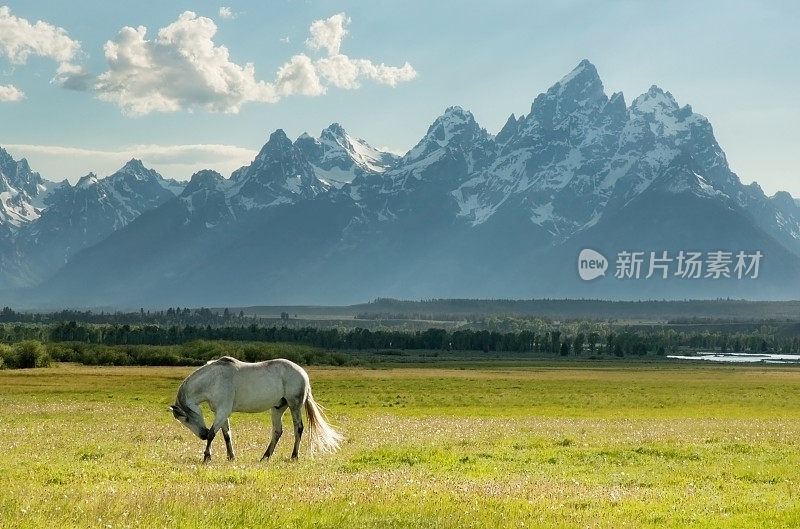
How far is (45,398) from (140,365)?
76.3 metres

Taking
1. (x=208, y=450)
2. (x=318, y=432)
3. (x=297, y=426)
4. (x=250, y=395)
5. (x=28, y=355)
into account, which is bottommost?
(x=28, y=355)

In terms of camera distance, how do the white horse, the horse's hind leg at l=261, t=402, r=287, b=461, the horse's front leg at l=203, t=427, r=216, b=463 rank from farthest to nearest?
the white horse
the horse's hind leg at l=261, t=402, r=287, b=461
the horse's front leg at l=203, t=427, r=216, b=463

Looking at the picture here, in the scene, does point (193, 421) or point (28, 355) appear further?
point (28, 355)

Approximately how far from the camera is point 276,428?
26844 mm

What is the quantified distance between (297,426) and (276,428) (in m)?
0.64

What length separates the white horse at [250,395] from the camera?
1048 inches

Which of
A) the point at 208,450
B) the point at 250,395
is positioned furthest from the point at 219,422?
the point at 250,395

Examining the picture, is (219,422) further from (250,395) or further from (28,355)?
(28,355)

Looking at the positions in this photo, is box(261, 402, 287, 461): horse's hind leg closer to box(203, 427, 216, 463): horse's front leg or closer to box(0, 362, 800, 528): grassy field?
box(0, 362, 800, 528): grassy field

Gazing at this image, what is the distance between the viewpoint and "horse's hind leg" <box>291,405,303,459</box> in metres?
26.3

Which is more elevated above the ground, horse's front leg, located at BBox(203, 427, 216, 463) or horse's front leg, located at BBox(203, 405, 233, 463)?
horse's front leg, located at BBox(203, 405, 233, 463)

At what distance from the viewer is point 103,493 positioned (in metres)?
16.6

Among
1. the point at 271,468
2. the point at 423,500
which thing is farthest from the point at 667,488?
the point at 271,468

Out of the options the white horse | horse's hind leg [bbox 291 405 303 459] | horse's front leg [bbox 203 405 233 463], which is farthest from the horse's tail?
horse's front leg [bbox 203 405 233 463]
